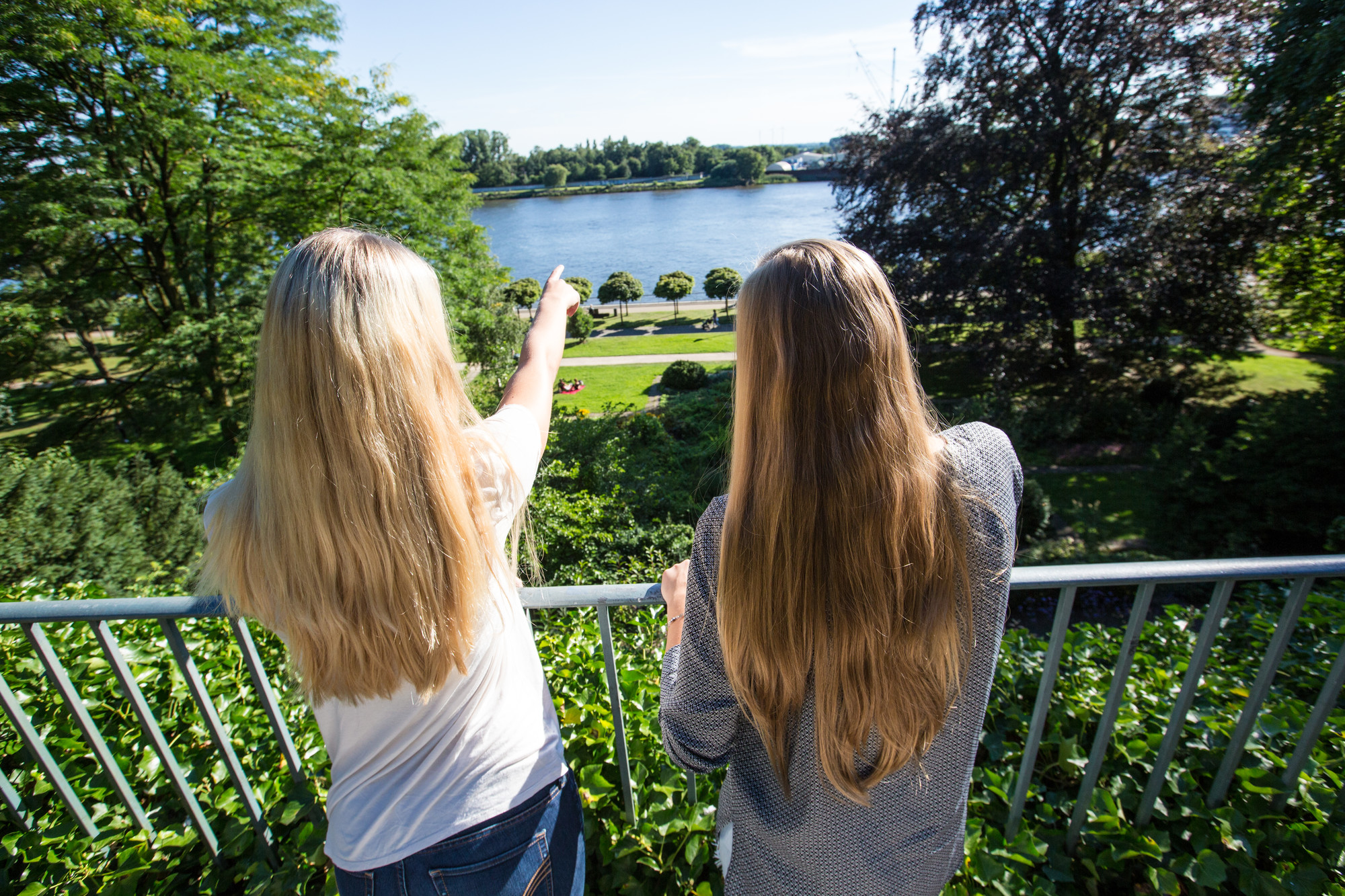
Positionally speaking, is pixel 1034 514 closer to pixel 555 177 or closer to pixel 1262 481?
pixel 1262 481

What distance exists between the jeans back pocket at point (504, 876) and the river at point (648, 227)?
3988cm

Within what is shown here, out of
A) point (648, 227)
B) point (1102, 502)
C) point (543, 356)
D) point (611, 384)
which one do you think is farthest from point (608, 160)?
point (543, 356)

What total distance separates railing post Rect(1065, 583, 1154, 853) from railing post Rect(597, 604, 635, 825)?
1.17 m

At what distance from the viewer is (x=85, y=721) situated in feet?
5.37

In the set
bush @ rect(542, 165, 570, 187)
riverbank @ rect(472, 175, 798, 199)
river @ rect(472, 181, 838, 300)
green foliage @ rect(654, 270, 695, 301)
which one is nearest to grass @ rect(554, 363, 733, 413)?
green foliage @ rect(654, 270, 695, 301)

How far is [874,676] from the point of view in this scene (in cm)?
97

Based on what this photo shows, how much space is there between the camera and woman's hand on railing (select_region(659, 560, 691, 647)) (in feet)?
4.08

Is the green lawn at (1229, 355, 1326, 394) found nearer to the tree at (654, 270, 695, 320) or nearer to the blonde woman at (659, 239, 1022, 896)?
the blonde woman at (659, 239, 1022, 896)

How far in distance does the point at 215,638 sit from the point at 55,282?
13.2 m

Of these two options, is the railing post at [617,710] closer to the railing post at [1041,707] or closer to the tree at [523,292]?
the railing post at [1041,707]

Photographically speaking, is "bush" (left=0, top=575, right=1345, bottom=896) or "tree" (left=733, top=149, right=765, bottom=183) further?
"tree" (left=733, top=149, right=765, bottom=183)

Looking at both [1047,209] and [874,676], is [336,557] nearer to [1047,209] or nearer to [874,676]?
[874,676]

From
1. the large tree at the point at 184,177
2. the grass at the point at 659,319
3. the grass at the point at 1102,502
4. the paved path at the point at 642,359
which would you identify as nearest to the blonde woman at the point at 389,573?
A: the grass at the point at 1102,502

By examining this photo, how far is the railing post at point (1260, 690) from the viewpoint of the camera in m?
1.48
